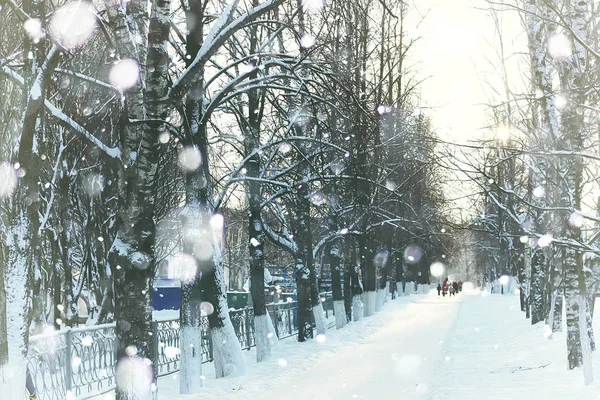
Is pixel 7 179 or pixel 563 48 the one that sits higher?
pixel 563 48

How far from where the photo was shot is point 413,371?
41.8 feet

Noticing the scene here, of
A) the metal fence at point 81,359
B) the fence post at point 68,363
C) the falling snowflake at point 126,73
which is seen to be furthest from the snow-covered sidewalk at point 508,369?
the falling snowflake at point 126,73

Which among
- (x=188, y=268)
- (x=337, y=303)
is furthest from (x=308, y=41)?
(x=337, y=303)

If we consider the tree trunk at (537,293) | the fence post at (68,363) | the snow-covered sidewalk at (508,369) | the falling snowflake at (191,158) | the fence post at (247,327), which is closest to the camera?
the snow-covered sidewalk at (508,369)

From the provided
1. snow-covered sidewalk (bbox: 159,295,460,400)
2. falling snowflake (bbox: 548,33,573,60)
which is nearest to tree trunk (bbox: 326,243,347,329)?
snow-covered sidewalk (bbox: 159,295,460,400)

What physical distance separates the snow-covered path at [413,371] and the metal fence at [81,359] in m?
0.77

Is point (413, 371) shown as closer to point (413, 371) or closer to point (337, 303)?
point (413, 371)

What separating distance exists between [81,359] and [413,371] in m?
6.01

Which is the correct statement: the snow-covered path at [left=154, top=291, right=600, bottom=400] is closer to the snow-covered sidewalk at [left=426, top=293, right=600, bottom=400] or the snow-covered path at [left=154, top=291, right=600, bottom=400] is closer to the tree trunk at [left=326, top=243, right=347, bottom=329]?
the snow-covered sidewalk at [left=426, top=293, right=600, bottom=400]

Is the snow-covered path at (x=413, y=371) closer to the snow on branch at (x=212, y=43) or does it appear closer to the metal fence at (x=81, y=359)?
the metal fence at (x=81, y=359)

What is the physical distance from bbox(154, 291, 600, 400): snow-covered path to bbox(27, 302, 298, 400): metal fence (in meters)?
0.77

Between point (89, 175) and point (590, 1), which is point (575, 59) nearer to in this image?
point (590, 1)

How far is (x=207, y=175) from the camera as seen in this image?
12.6 m

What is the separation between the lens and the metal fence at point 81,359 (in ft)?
31.7
